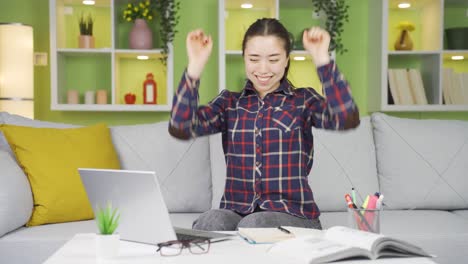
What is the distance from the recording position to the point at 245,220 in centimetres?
190

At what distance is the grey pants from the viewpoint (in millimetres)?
1870

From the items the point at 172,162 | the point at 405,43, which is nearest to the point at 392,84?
the point at 405,43

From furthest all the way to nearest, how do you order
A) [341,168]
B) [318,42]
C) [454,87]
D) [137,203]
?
[454,87], [341,168], [318,42], [137,203]

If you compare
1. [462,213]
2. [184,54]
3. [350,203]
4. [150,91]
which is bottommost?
[462,213]

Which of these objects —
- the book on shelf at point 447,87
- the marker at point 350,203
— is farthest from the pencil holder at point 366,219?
the book on shelf at point 447,87

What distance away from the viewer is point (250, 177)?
205 cm

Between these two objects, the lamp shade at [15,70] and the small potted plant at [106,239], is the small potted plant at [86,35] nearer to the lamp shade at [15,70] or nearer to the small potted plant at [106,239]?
the lamp shade at [15,70]

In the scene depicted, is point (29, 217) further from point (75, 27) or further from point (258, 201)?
point (75, 27)

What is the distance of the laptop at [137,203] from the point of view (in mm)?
1464

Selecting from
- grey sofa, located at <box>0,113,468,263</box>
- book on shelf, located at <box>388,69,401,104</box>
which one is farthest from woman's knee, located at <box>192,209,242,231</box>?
book on shelf, located at <box>388,69,401,104</box>

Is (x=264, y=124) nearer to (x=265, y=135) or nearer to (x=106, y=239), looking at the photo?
(x=265, y=135)

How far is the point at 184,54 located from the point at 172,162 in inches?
65.8

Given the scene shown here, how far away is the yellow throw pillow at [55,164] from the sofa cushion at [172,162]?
17 cm

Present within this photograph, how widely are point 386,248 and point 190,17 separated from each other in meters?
3.19
